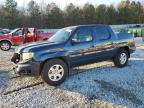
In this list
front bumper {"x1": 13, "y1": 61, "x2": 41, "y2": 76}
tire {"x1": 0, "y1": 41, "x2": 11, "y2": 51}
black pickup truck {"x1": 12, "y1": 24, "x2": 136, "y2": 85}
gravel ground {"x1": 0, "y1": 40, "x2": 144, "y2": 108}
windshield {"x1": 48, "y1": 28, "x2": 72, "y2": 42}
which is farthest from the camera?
tire {"x1": 0, "y1": 41, "x2": 11, "y2": 51}

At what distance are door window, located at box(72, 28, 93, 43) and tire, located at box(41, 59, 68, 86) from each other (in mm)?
963

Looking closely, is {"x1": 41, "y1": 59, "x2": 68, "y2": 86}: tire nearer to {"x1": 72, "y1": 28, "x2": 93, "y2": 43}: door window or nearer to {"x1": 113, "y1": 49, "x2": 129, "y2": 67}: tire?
{"x1": 72, "y1": 28, "x2": 93, "y2": 43}: door window

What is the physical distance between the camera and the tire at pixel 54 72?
7.40m

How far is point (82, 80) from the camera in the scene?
8078 mm

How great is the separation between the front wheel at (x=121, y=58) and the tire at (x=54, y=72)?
270 cm

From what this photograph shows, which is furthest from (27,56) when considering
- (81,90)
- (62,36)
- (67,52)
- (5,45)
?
(5,45)

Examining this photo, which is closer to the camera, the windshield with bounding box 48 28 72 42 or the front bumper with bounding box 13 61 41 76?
the front bumper with bounding box 13 61 41 76

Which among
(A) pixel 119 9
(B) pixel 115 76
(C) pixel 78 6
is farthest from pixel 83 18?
(B) pixel 115 76

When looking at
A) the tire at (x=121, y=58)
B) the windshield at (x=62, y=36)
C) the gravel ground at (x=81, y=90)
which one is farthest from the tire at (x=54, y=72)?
the tire at (x=121, y=58)

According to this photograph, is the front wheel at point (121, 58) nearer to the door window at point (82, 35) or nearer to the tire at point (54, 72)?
the door window at point (82, 35)

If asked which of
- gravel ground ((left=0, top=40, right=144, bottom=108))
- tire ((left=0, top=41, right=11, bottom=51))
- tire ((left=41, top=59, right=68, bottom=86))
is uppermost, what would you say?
tire ((left=0, top=41, right=11, bottom=51))

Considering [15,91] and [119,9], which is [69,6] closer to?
[119,9]

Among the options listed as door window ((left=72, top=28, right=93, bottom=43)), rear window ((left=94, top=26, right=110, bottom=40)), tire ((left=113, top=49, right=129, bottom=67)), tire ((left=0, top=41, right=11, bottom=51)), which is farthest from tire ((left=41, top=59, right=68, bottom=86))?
tire ((left=0, top=41, right=11, bottom=51))

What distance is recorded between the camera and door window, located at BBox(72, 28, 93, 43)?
8211 mm
